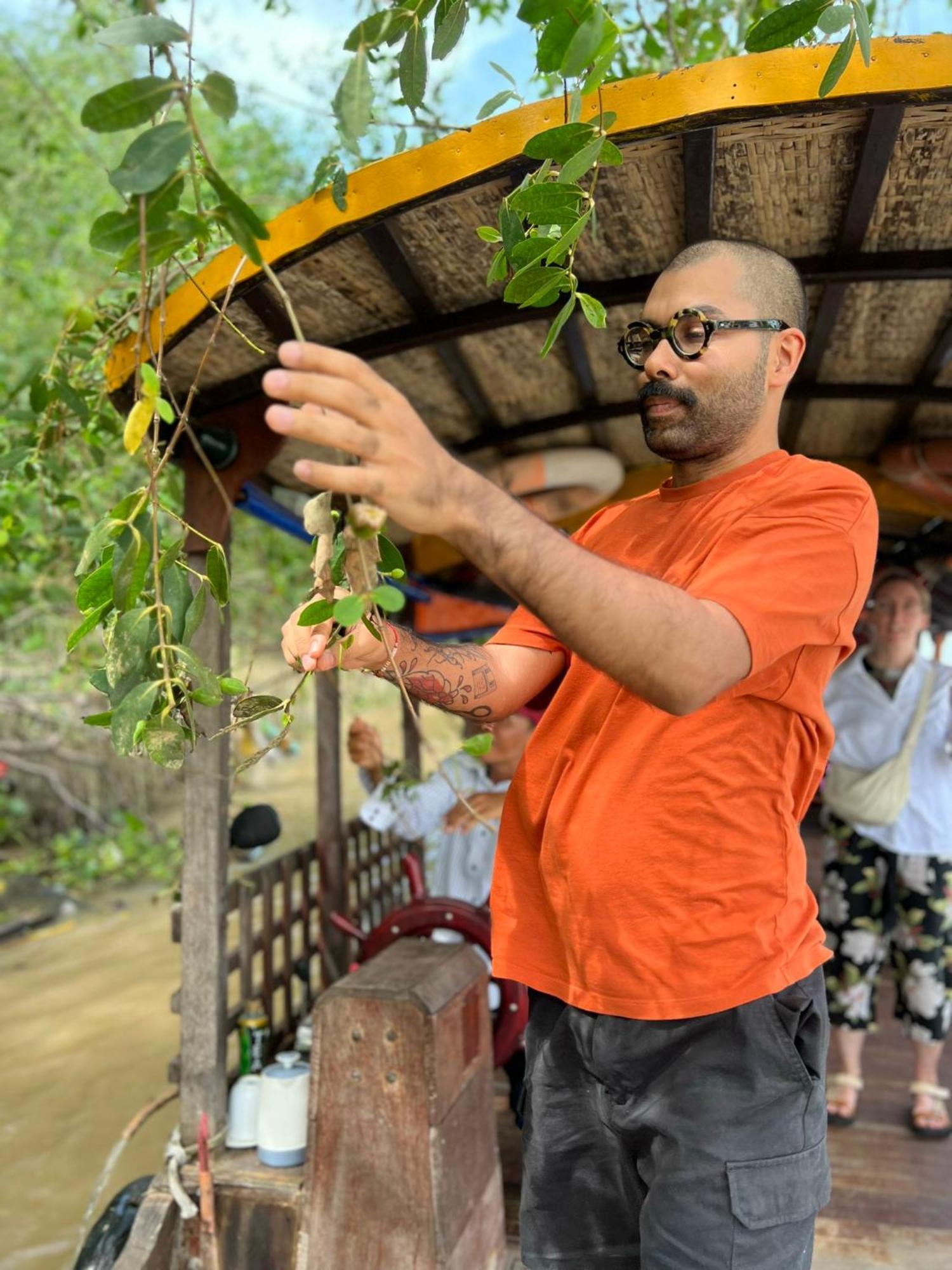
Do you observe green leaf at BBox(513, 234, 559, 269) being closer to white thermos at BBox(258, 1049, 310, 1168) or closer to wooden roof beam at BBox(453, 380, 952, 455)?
wooden roof beam at BBox(453, 380, 952, 455)

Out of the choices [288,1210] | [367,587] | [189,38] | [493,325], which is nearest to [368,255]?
[493,325]

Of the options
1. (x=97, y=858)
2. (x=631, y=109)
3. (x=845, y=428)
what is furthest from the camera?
(x=97, y=858)

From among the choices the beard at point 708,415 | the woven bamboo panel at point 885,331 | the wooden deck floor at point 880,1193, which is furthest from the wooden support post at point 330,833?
the beard at point 708,415

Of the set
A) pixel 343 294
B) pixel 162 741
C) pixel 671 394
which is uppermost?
pixel 343 294

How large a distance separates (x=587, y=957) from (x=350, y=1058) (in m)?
1.13

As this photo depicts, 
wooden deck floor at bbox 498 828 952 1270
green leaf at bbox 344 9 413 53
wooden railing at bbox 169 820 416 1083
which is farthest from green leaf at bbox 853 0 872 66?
wooden deck floor at bbox 498 828 952 1270

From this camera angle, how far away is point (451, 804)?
147 inches

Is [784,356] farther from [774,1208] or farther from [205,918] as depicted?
[205,918]

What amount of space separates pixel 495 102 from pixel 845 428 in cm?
200

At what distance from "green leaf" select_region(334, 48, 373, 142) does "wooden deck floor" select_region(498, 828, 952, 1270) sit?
96.2 inches

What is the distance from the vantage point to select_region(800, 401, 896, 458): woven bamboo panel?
10.2 ft

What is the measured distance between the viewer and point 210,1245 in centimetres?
249

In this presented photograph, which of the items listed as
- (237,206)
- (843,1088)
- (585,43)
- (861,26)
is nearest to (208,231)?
(237,206)

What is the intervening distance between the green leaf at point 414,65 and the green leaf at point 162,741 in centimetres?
77
